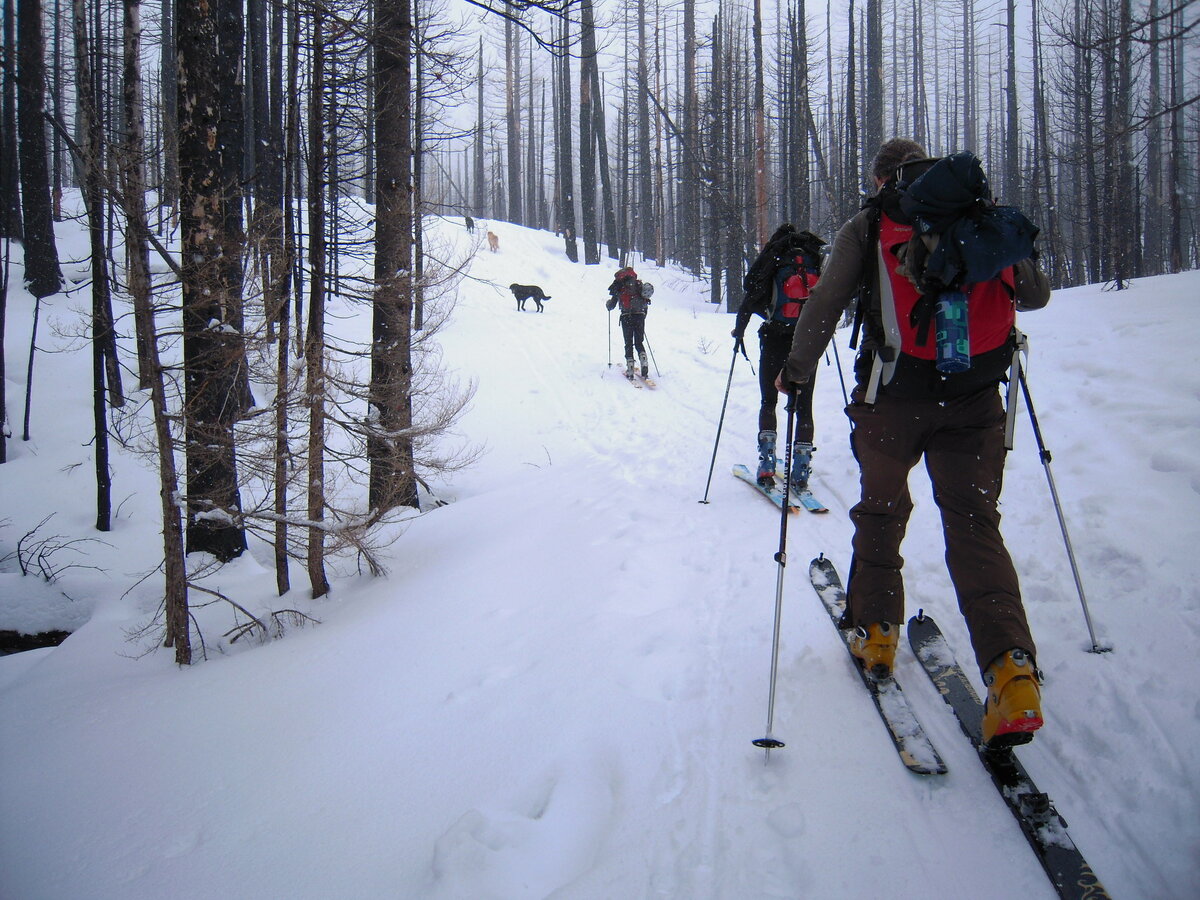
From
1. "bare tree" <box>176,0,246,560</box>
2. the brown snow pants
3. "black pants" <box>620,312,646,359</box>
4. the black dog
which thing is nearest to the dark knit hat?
the brown snow pants

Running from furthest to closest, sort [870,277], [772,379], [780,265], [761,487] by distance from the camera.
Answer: [761,487] < [772,379] < [780,265] < [870,277]

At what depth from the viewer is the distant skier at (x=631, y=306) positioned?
10.9m

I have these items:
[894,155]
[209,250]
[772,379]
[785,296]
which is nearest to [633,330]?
[772,379]

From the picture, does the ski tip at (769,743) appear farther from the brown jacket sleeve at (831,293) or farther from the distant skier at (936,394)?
the brown jacket sleeve at (831,293)

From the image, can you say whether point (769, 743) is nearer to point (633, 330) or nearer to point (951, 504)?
point (951, 504)

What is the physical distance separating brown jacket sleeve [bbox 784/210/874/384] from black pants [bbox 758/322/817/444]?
6.38 feet

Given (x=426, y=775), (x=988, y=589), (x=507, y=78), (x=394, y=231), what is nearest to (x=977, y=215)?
(x=988, y=589)

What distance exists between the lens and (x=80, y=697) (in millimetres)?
3809

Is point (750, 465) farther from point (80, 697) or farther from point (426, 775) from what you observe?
point (80, 697)

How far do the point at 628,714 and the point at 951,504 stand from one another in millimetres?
1540

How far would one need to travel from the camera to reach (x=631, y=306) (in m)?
10.9

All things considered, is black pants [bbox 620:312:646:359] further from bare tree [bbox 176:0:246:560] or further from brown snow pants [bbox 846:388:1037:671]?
brown snow pants [bbox 846:388:1037:671]

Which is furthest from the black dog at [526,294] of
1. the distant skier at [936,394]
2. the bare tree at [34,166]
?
the distant skier at [936,394]

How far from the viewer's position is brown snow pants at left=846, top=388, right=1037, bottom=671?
79.4 inches
